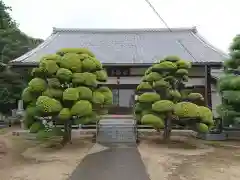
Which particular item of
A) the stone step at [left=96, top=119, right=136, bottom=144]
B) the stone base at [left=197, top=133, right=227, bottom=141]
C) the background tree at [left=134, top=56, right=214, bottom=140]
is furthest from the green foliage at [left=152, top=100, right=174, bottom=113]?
the stone base at [left=197, top=133, right=227, bottom=141]

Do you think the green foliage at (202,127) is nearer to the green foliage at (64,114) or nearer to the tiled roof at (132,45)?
the green foliage at (64,114)

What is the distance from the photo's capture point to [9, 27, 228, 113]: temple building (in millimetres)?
15992

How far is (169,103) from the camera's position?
11.6 meters

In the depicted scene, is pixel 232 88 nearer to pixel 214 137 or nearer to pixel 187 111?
pixel 187 111

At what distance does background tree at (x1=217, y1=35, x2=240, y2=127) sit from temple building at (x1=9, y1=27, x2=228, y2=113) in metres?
2.31

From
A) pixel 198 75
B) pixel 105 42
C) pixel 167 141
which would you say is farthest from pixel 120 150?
pixel 105 42

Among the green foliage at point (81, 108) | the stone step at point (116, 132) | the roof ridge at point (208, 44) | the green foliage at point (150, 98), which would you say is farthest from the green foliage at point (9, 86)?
the roof ridge at point (208, 44)

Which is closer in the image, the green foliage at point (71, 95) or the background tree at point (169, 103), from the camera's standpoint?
the green foliage at point (71, 95)

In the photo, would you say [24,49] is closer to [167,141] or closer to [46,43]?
[46,43]

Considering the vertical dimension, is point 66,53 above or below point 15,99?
above

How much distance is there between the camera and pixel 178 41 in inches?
792

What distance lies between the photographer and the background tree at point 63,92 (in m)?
10.7

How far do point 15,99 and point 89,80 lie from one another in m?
10.8

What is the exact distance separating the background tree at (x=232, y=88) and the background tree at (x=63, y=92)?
4730 millimetres
